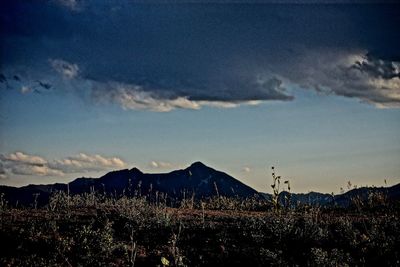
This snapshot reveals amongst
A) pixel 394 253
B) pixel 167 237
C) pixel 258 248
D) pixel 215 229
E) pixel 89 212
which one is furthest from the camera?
pixel 89 212

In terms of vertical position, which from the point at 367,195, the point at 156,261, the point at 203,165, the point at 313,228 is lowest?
the point at 156,261

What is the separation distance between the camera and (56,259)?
1188 cm

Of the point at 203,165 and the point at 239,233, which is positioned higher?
the point at 203,165

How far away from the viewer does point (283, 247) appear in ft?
42.4

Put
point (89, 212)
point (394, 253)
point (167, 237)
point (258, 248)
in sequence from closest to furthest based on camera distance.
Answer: point (394, 253), point (258, 248), point (167, 237), point (89, 212)

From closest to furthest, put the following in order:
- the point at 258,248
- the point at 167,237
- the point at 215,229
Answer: the point at 258,248 → the point at 167,237 → the point at 215,229

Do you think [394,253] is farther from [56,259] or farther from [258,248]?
[56,259]

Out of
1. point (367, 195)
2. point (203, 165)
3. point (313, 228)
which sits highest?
point (203, 165)

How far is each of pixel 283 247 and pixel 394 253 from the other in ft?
10.1

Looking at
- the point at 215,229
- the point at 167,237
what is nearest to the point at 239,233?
the point at 215,229

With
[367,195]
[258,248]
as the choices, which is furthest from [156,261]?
[367,195]

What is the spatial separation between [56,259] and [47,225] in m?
3.97

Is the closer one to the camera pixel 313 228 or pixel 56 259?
pixel 56 259

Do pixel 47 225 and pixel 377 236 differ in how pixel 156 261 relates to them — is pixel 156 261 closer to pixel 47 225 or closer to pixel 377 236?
pixel 47 225
